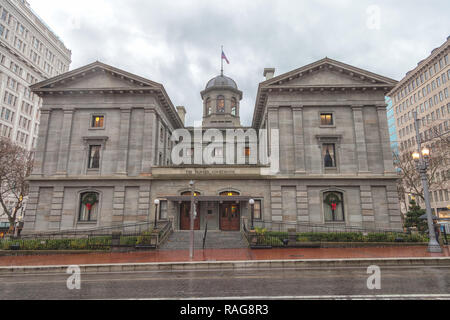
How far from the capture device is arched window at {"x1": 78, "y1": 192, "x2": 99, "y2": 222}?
2547 cm

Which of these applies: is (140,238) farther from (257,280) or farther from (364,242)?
(364,242)

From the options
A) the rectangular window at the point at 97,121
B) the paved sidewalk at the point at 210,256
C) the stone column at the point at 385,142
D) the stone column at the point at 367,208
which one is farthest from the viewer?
the rectangular window at the point at 97,121

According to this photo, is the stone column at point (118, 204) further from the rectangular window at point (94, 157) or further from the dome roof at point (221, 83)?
the dome roof at point (221, 83)

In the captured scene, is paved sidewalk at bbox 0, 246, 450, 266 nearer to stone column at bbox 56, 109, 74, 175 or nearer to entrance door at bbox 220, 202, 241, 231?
entrance door at bbox 220, 202, 241, 231

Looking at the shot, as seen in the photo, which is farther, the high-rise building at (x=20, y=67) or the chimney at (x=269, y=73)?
the high-rise building at (x=20, y=67)

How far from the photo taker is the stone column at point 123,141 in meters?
26.0

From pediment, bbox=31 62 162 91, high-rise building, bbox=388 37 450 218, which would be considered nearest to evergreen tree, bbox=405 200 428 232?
high-rise building, bbox=388 37 450 218

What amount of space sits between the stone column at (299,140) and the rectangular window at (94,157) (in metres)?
19.1

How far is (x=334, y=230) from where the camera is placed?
2417 centimetres

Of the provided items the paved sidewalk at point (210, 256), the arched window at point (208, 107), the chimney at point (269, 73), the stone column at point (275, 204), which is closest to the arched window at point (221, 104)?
the arched window at point (208, 107)

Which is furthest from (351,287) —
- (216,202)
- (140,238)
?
(216,202)

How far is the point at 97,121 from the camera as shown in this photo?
2770cm
